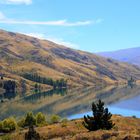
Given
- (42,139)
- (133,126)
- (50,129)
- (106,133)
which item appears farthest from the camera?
(133,126)

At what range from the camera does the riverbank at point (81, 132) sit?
40.5 metres

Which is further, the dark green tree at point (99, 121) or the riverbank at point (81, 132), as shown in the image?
the dark green tree at point (99, 121)

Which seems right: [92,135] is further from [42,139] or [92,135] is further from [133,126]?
[133,126]

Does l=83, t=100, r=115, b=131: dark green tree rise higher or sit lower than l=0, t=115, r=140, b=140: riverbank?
higher

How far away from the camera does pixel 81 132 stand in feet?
175

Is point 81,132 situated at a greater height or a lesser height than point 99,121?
lesser

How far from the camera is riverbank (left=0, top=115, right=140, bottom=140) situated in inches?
1596

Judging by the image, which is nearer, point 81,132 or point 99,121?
point 81,132

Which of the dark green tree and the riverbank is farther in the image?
the dark green tree

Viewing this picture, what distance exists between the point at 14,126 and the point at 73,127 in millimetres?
26422

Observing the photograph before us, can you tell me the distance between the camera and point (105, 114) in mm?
57688

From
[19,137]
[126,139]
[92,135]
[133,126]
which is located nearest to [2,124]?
[19,137]

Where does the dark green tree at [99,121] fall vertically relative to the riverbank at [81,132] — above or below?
above

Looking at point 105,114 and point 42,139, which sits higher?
point 105,114
